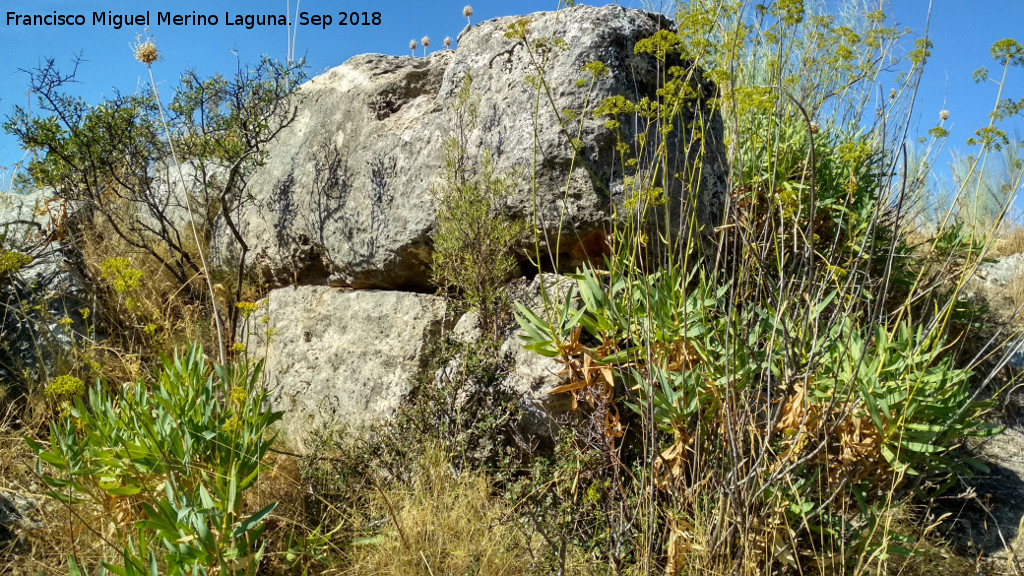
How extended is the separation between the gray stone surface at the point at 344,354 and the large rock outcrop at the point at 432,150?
0.18 meters

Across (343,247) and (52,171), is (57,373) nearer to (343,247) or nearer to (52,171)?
(52,171)

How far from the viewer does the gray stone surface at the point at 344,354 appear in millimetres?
→ 3623

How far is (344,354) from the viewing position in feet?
12.6

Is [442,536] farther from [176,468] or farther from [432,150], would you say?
[432,150]

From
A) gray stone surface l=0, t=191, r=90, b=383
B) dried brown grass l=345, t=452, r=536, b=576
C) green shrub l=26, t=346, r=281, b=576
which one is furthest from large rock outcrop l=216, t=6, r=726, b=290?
green shrub l=26, t=346, r=281, b=576

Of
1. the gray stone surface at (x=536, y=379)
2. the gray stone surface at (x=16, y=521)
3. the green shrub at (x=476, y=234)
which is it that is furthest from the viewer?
the green shrub at (x=476, y=234)

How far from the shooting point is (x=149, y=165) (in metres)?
5.12

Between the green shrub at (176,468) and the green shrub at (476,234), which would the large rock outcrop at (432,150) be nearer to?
the green shrub at (476,234)

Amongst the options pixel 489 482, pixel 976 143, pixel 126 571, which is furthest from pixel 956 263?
pixel 126 571

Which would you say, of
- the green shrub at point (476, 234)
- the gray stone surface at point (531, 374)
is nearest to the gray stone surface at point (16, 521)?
the gray stone surface at point (531, 374)

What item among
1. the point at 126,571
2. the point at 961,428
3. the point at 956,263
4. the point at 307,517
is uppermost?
the point at 956,263

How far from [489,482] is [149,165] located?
3.65 m

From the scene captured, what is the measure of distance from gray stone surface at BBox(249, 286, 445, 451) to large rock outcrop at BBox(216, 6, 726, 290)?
0.58 ft

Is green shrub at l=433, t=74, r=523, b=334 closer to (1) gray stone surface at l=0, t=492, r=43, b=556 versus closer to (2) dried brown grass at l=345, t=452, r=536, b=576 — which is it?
(2) dried brown grass at l=345, t=452, r=536, b=576
